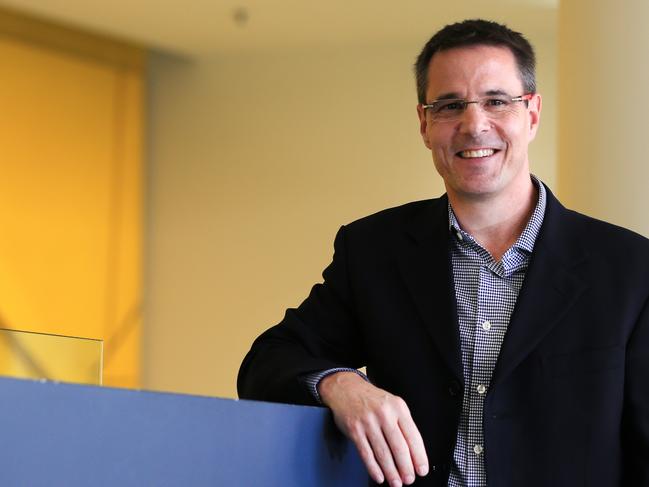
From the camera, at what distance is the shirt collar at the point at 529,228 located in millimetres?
1541

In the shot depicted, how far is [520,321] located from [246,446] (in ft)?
1.50

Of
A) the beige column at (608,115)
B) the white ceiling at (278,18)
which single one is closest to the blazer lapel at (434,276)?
the beige column at (608,115)

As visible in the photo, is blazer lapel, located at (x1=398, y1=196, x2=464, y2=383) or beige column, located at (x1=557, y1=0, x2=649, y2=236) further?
beige column, located at (x1=557, y1=0, x2=649, y2=236)

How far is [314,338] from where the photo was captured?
1.57m

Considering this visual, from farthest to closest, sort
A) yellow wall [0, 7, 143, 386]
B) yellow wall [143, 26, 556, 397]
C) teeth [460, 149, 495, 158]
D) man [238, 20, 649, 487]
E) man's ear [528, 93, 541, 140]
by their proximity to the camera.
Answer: yellow wall [143, 26, 556, 397] < yellow wall [0, 7, 143, 386] < man's ear [528, 93, 541, 140] < teeth [460, 149, 495, 158] < man [238, 20, 649, 487]

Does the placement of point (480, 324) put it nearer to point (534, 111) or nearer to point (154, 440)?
point (534, 111)

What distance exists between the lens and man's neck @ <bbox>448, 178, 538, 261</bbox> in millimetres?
1598

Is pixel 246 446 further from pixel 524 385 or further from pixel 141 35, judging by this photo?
pixel 141 35

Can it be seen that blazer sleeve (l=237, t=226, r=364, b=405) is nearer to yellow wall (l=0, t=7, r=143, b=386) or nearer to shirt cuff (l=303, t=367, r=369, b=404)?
shirt cuff (l=303, t=367, r=369, b=404)

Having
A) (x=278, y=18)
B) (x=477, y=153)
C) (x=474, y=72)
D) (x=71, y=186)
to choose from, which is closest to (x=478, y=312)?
(x=477, y=153)

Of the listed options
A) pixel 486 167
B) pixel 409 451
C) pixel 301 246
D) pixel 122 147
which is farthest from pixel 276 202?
pixel 409 451

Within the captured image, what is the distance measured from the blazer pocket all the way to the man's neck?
25 centimetres

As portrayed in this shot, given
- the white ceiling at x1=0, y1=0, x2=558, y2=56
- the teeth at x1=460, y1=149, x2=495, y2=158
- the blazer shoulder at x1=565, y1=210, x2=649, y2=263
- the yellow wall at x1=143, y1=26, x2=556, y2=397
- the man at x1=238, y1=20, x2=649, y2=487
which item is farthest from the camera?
the yellow wall at x1=143, y1=26, x2=556, y2=397

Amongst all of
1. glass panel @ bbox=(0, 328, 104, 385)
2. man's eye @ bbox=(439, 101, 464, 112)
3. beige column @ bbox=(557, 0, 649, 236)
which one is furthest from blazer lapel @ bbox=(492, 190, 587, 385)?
beige column @ bbox=(557, 0, 649, 236)
